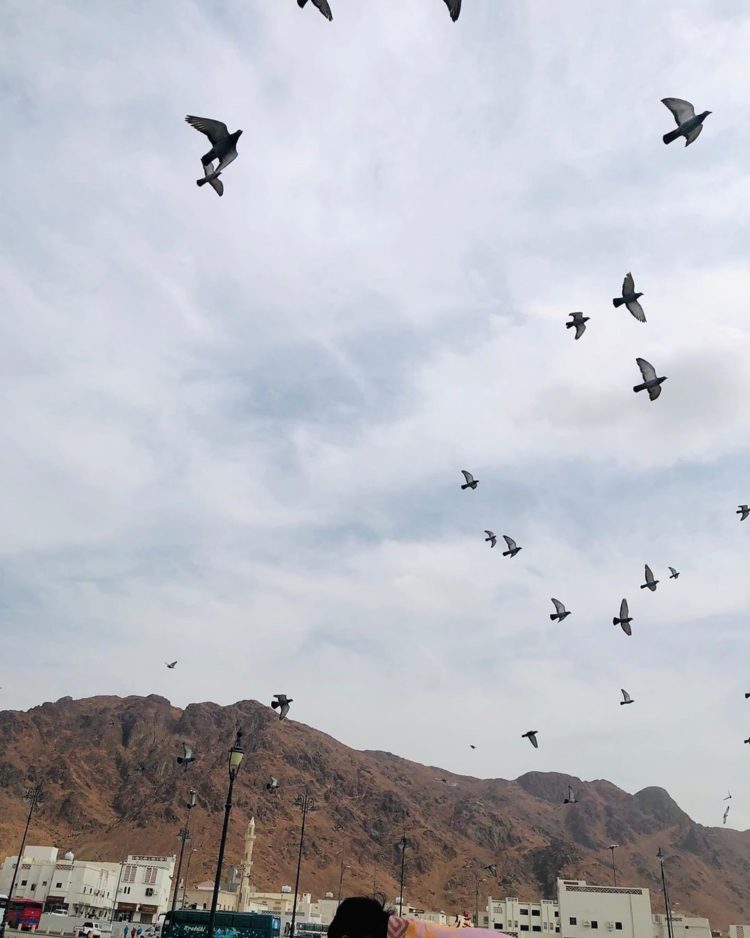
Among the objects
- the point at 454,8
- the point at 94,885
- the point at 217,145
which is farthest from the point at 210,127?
the point at 94,885

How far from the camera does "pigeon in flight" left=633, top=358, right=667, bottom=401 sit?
29.1 metres

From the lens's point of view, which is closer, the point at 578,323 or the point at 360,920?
the point at 360,920

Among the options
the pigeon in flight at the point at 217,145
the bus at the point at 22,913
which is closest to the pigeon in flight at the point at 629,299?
the pigeon in flight at the point at 217,145

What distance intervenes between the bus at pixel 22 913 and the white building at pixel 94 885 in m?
22.7

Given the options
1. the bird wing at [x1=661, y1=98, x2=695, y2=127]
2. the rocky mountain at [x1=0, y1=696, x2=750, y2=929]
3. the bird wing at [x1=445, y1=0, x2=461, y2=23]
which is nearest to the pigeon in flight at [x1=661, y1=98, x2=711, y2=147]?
the bird wing at [x1=661, y1=98, x2=695, y2=127]

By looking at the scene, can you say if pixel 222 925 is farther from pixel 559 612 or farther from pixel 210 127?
pixel 210 127

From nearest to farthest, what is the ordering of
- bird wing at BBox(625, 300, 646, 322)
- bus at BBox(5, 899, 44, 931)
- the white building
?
1. bird wing at BBox(625, 300, 646, 322)
2. bus at BBox(5, 899, 44, 931)
3. the white building

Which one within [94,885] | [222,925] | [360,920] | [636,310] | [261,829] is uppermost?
[261,829]

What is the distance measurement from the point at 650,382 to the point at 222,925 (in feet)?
158

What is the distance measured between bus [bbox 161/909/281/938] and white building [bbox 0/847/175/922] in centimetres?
3388

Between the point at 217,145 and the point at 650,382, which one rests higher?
the point at 650,382

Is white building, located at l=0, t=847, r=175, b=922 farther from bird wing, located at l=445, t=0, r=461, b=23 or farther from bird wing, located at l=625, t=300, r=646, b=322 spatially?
bird wing, located at l=445, t=0, r=461, b=23

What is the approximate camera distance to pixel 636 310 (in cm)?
2538

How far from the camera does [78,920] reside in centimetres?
6481
